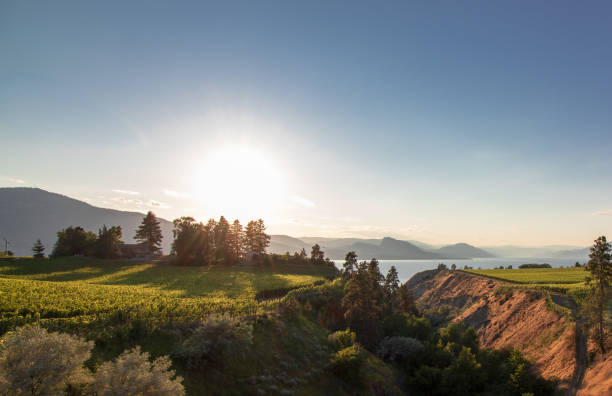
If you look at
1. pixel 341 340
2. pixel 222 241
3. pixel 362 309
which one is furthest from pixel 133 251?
pixel 341 340

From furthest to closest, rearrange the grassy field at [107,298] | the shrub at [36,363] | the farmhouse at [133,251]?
1. the farmhouse at [133,251]
2. the grassy field at [107,298]
3. the shrub at [36,363]

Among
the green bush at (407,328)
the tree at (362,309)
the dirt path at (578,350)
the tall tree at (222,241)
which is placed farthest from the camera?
the tall tree at (222,241)

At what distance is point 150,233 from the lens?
9575 cm

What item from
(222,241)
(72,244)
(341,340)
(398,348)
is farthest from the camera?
(222,241)

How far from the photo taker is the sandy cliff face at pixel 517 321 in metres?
33.4

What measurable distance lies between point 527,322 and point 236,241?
74465 millimetres

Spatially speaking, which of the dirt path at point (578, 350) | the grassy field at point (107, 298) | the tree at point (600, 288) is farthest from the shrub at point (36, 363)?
the tree at point (600, 288)

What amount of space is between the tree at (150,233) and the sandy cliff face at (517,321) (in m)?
89.0

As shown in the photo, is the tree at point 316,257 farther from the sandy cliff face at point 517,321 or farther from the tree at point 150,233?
the tree at point 150,233

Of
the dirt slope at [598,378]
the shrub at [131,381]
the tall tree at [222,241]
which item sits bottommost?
the dirt slope at [598,378]

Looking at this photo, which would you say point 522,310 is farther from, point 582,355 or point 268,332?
point 268,332

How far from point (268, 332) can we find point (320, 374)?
242 inches

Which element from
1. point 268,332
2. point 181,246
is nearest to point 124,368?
point 268,332

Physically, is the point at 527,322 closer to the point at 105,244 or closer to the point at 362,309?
the point at 362,309
